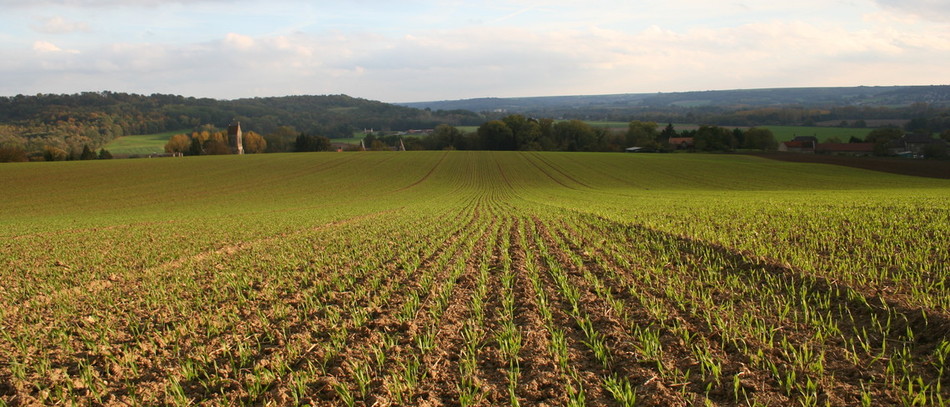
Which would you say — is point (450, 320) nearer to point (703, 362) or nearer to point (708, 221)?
point (703, 362)

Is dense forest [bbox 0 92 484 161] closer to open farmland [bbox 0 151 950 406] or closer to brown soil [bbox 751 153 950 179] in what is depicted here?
open farmland [bbox 0 151 950 406]

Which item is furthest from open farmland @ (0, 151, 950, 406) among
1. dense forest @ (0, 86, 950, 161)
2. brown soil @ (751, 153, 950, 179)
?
dense forest @ (0, 86, 950, 161)

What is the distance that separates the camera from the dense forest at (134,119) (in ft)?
337

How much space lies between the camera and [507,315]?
6855 millimetres

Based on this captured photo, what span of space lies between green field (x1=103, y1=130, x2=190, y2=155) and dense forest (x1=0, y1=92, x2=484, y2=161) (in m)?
2.22

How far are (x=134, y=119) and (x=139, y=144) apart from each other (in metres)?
27.2

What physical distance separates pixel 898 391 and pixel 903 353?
2.85 feet

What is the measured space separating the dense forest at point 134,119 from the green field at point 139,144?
2217mm

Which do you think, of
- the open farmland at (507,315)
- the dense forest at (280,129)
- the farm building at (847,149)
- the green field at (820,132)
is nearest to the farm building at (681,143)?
the dense forest at (280,129)

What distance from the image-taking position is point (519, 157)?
82438 mm

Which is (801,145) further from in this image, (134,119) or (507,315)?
(134,119)

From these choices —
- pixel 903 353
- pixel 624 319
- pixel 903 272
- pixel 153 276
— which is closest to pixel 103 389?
pixel 624 319

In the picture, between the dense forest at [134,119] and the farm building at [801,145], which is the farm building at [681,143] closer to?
the farm building at [801,145]

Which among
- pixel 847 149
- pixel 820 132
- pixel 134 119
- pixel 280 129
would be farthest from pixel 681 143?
pixel 134 119
